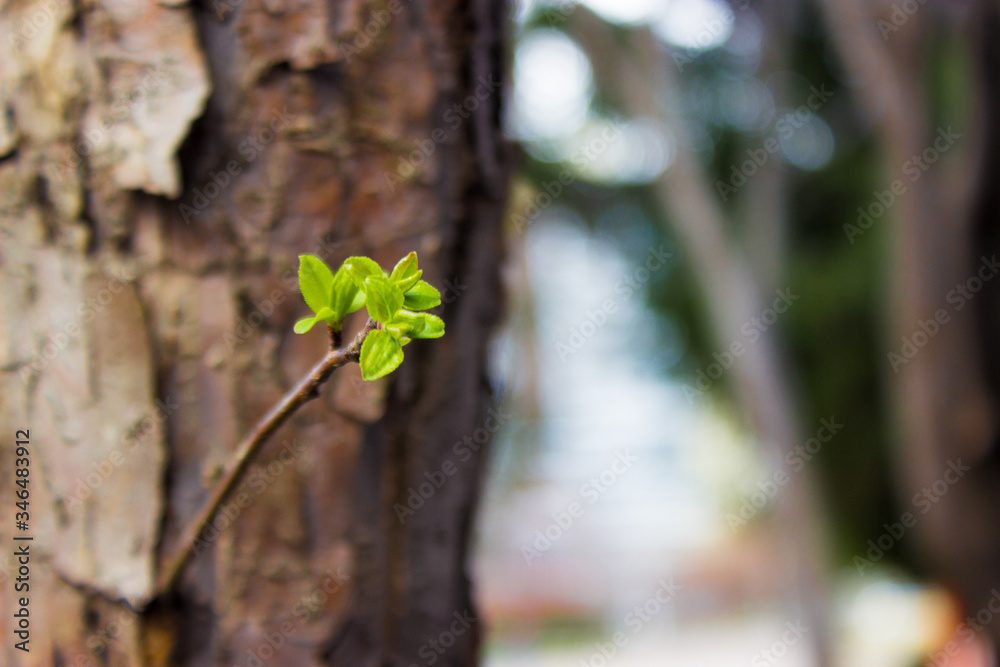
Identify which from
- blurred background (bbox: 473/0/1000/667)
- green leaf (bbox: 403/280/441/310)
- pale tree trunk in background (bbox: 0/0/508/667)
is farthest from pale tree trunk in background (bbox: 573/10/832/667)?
green leaf (bbox: 403/280/441/310)

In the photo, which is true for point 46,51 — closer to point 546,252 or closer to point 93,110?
point 93,110

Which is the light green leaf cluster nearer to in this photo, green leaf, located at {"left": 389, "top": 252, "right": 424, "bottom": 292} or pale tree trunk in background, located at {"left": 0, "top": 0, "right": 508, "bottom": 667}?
green leaf, located at {"left": 389, "top": 252, "right": 424, "bottom": 292}

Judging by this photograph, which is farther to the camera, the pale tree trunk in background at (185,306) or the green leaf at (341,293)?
the pale tree trunk in background at (185,306)

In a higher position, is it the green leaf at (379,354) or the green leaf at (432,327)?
the green leaf at (432,327)

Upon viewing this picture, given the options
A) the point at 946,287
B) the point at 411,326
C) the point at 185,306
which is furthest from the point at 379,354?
the point at 946,287

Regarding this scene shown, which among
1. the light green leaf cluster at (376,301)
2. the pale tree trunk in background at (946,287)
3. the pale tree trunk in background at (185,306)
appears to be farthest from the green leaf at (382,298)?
the pale tree trunk in background at (946,287)

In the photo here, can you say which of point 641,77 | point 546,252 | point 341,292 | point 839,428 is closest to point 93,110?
point 341,292

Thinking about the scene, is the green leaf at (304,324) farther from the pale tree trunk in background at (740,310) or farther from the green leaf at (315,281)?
the pale tree trunk in background at (740,310)

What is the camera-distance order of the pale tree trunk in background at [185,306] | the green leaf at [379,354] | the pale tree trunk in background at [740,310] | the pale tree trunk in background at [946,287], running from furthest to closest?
the pale tree trunk in background at [740,310] → the pale tree trunk in background at [946,287] → the pale tree trunk in background at [185,306] → the green leaf at [379,354]
